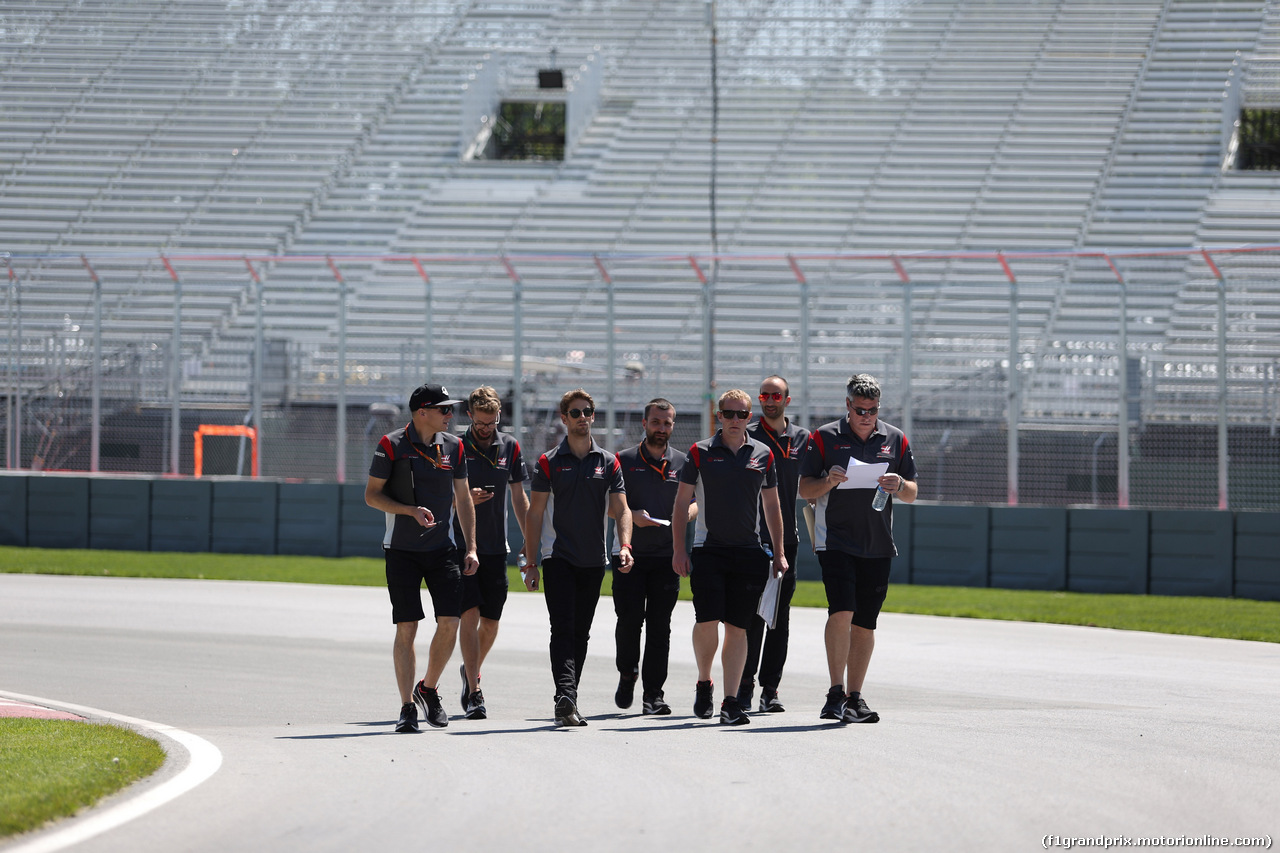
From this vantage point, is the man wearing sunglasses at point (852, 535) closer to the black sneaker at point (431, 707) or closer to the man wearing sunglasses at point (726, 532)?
the man wearing sunglasses at point (726, 532)

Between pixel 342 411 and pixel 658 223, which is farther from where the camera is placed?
pixel 658 223

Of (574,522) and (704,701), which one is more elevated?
(574,522)

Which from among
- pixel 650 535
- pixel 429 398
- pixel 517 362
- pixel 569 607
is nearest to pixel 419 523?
pixel 429 398

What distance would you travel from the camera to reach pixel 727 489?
8320 millimetres

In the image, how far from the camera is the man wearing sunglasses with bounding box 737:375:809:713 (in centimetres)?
865

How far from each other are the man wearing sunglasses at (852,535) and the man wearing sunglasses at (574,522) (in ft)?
3.43

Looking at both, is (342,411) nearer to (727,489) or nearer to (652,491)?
(652,491)

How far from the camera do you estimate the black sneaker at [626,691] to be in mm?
8625

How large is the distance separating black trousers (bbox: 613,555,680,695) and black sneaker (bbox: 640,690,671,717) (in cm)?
9

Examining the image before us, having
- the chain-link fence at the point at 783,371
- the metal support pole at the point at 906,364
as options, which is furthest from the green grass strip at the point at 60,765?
the metal support pole at the point at 906,364

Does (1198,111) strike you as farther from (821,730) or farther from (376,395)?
(821,730)

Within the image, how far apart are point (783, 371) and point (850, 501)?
10064 millimetres

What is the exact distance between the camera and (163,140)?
33.1 metres

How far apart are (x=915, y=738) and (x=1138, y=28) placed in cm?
2902
